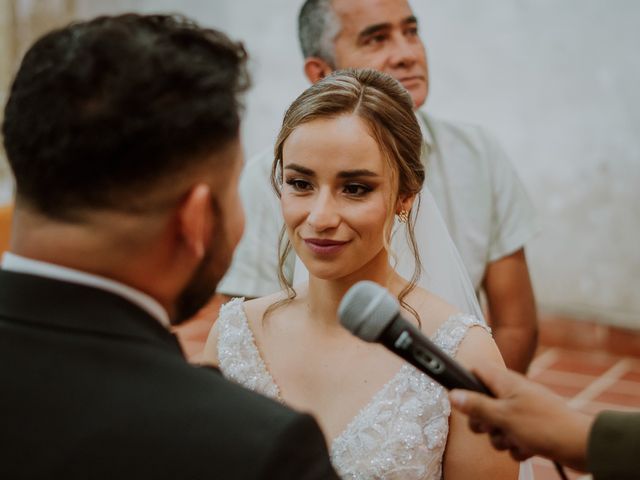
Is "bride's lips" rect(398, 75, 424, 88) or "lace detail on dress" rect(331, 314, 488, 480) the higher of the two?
"bride's lips" rect(398, 75, 424, 88)

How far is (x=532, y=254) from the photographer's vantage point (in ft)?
18.8

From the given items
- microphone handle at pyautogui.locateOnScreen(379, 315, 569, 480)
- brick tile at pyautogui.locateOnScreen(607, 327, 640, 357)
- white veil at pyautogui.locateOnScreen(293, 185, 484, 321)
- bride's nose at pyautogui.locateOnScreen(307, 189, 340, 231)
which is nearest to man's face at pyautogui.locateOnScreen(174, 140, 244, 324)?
microphone handle at pyautogui.locateOnScreen(379, 315, 569, 480)

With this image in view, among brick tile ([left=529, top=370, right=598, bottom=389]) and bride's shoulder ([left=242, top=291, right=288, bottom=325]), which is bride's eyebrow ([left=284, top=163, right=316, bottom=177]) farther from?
brick tile ([left=529, top=370, right=598, bottom=389])

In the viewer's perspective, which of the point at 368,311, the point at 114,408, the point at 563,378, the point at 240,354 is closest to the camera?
the point at 114,408

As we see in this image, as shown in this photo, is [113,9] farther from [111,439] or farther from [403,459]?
[111,439]

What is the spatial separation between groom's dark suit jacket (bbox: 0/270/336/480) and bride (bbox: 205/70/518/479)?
0.88m

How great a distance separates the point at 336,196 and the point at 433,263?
0.61 meters

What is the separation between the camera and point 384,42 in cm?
312

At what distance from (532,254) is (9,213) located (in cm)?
309

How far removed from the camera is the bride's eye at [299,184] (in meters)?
2.18

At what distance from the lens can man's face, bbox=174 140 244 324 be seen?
134 cm

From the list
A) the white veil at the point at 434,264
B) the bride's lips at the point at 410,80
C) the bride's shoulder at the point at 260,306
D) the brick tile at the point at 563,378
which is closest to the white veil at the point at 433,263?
the white veil at the point at 434,264

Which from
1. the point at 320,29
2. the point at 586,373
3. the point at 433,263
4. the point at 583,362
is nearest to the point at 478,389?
the point at 433,263

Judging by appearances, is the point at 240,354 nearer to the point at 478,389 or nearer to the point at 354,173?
the point at 354,173
